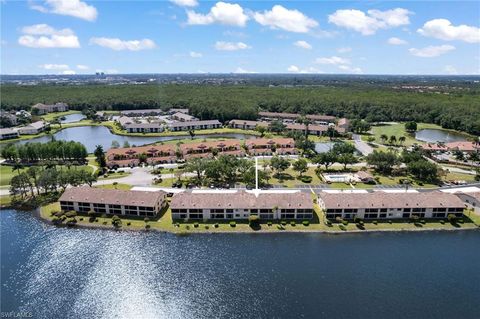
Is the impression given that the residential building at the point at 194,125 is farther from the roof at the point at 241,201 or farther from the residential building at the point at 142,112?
the roof at the point at 241,201

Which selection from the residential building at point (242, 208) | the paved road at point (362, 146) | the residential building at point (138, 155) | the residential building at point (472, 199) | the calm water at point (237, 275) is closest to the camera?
the calm water at point (237, 275)

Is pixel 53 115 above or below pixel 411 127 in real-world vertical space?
above

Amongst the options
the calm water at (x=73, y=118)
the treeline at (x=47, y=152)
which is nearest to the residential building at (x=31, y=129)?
the calm water at (x=73, y=118)

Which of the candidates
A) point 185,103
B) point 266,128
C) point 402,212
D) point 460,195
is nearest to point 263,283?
point 402,212

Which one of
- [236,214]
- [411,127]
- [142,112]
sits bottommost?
[236,214]

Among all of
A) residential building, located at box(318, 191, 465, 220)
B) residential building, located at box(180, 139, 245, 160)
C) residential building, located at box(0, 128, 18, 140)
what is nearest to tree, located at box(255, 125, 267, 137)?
residential building, located at box(180, 139, 245, 160)

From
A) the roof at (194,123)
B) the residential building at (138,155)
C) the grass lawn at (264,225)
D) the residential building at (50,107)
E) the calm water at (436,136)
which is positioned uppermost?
the residential building at (50,107)

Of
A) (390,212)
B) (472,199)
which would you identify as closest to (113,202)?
(390,212)

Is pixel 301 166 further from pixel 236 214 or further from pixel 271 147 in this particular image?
pixel 271 147
